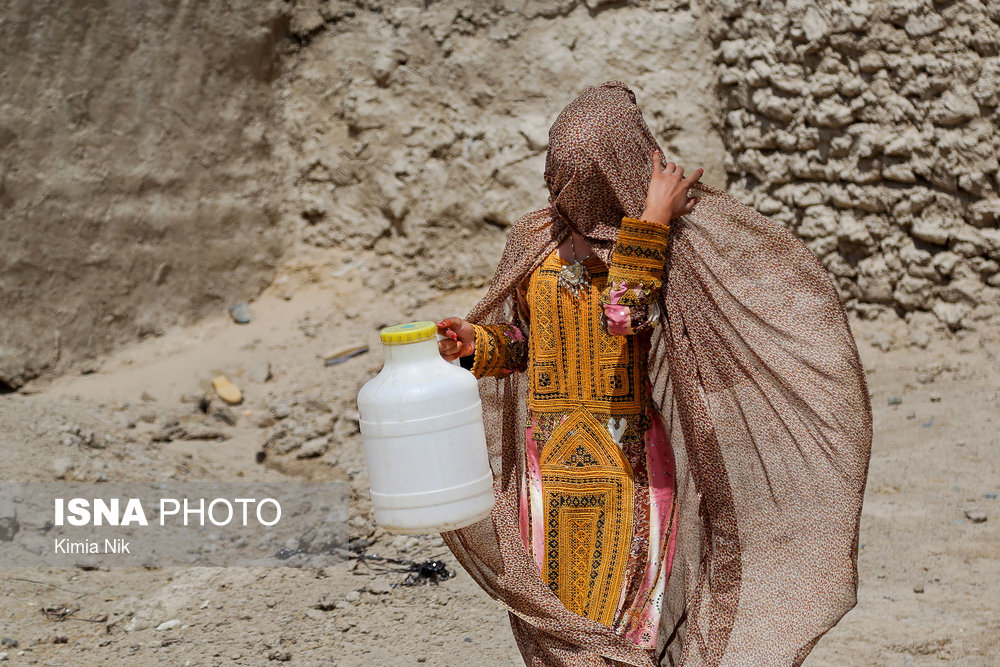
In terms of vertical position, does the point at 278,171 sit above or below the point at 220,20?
below

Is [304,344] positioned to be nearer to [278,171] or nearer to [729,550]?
[278,171]

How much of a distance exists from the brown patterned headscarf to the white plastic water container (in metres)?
0.43

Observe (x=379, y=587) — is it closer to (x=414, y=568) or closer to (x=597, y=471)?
(x=414, y=568)

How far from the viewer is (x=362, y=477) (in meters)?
5.27

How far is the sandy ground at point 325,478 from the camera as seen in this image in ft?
12.5

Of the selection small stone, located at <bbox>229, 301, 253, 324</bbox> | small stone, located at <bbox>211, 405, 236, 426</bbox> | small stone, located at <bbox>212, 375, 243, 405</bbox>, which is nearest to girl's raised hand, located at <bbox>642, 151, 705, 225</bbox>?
small stone, located at <bbox>211, 405, 236, 426</bbox>

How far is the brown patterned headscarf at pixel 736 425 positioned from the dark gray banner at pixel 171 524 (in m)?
2.43

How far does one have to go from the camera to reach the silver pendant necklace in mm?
2443

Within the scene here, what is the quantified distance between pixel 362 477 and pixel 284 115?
11.0ft

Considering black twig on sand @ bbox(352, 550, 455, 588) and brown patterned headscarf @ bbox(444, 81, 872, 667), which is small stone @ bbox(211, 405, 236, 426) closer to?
black twig on sand @ bbox(352, 550, 455, 588)

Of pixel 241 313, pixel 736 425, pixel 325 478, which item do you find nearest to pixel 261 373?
pixel 241 313

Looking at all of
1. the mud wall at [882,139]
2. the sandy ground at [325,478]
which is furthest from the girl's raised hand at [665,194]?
the mud wall at [882,139]

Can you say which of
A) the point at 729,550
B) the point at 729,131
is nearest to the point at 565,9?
the point at 729,131

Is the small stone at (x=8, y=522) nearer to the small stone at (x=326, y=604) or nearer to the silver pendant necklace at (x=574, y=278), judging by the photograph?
the small stone at (x=326, y=604)
